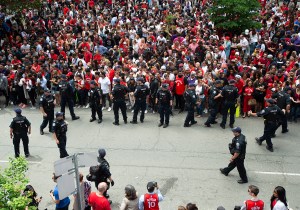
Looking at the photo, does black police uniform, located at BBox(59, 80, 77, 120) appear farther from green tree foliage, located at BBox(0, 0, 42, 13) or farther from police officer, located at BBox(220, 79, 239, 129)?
green tree foliage, located at BBox(0, 0, 42, 13)

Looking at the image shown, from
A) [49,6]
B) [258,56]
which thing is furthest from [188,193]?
[49,6]

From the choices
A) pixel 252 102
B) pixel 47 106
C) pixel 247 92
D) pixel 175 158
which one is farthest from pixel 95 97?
pixel 252 102

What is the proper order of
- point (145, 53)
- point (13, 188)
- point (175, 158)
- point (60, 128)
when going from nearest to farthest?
point (13, 188)
point (60, 128)
point (175, 158)
point (145, 53)

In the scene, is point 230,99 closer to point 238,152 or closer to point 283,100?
point 283,100

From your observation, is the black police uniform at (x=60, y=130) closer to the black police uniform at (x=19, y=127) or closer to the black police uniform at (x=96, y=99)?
the black police uniform at (x=19, y=127)

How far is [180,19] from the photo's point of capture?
80.1 feet

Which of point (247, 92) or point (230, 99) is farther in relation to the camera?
point (247, 92)

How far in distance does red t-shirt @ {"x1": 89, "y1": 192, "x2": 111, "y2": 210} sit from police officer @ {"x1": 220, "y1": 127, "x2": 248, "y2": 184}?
396cm

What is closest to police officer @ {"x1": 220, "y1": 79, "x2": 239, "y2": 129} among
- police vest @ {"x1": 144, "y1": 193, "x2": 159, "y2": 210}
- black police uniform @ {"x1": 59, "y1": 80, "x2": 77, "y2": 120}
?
black police uniform @ {"x1": 59, "y1": 80, "x2": 77, "y2": 120}

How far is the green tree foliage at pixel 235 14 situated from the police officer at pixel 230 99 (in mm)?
7461

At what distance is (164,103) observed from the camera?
14961 millimetres

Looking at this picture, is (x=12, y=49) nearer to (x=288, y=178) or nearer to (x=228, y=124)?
(x=228, y=124)

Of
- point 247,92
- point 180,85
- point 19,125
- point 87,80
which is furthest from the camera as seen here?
point 87,80

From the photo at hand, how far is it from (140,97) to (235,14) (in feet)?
28.5
